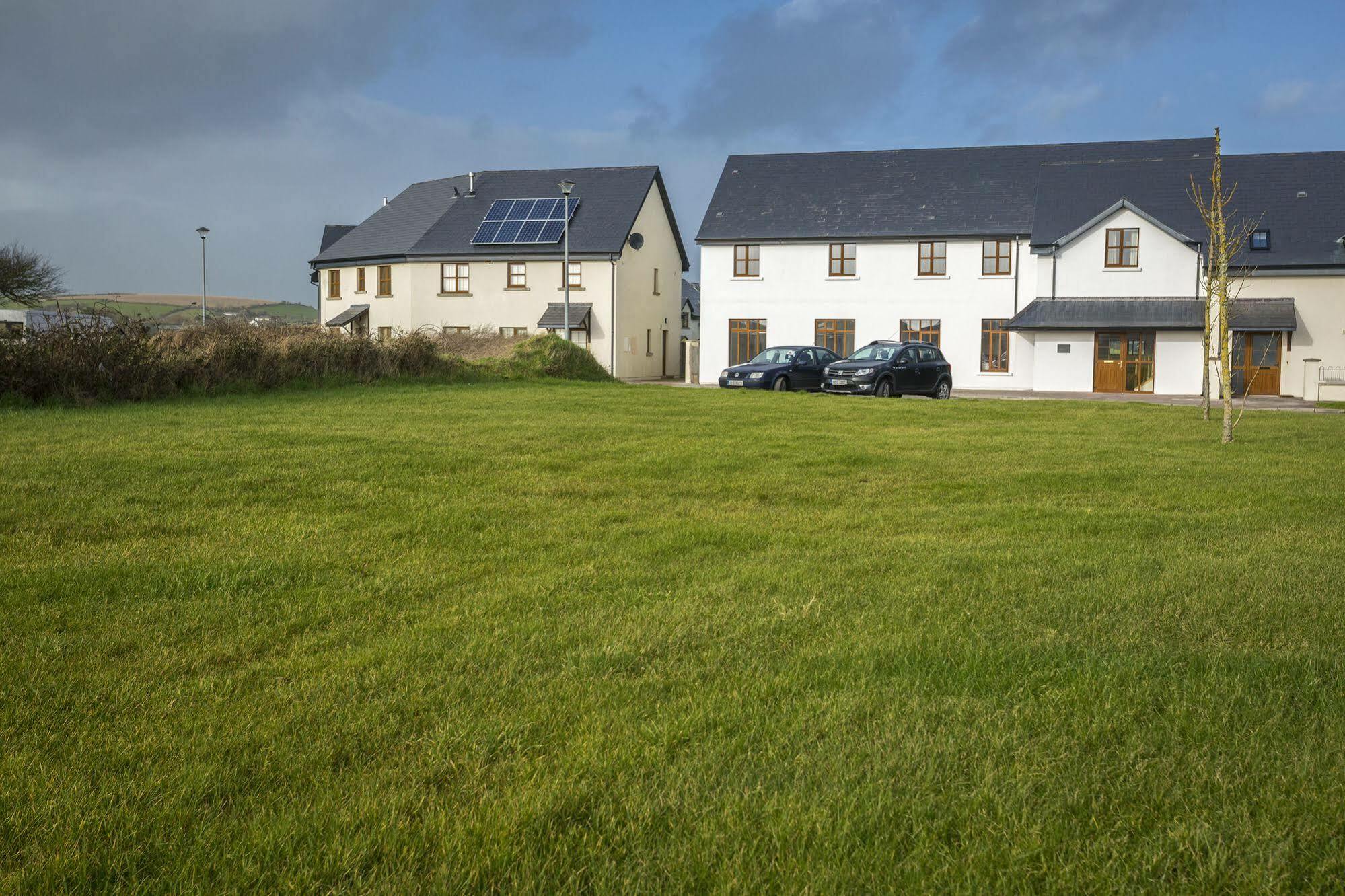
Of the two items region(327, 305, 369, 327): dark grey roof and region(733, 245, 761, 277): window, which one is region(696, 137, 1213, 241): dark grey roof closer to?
region(733, 245, 761, 277): window

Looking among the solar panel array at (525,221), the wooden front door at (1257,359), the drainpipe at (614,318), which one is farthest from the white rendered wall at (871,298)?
the solar panel array at (525,221)

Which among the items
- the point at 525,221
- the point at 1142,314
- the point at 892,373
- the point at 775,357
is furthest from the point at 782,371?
the point at 525,221

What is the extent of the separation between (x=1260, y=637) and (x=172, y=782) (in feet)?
15.9

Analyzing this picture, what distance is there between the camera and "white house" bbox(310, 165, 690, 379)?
4541cm

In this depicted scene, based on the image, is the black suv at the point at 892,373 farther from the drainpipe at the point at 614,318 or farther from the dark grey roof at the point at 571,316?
the dark grey roof at the point at 571,316

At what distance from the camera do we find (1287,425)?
60.7ft

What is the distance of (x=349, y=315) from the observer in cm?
5000

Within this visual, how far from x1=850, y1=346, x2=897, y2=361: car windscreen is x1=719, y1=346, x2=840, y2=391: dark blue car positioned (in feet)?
4.78

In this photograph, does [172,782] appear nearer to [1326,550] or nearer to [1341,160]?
[1326,550]

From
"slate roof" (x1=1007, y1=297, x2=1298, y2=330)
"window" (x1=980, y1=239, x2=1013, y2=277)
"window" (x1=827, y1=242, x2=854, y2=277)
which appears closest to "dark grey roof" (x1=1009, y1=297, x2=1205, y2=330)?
"slate roof" (x1=1007, y1=297, x2=1298, y2=330)

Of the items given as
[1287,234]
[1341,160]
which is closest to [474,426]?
[1287,234]

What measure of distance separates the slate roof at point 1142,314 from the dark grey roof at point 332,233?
136 feet

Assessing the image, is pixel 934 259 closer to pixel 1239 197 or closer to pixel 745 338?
pixel 745 338

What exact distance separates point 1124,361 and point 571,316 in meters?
21.7
